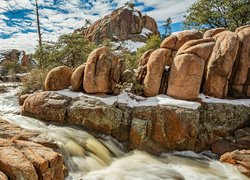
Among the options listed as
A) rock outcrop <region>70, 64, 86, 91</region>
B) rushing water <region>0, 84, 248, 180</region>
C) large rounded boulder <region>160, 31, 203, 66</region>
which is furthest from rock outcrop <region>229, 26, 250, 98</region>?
rock outcrop <region>70, 64, 86, 91</region>

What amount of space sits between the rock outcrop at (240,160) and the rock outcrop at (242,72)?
3831 mm

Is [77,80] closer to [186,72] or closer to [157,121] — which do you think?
[157,121]

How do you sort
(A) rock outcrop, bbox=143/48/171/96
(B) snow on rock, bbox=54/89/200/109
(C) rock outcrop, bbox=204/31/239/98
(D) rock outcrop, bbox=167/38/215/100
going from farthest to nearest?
1. (A) rock outcrop, bbox=143/48/171/96
2. (C) rock outcrop, bbox=204/31/239/98
3. (D) rock outcrop, bbox=167/38/215/100
4. (B) snow on rock, bbox=54/89/200/109

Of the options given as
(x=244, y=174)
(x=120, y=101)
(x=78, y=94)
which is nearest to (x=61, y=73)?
(x=78, y=94)

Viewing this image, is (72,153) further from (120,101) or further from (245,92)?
(245,92)

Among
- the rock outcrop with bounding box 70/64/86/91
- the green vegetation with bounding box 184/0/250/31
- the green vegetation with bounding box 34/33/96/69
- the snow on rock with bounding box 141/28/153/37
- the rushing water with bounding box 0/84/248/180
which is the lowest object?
the rushing water with bounding box 0/84/248/180

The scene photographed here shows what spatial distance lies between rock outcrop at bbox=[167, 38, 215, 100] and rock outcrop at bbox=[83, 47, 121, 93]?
276 centimetres

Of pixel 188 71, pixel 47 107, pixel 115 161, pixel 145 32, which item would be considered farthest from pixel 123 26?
pixel 115 161

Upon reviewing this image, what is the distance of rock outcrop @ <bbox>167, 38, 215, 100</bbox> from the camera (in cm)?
1120

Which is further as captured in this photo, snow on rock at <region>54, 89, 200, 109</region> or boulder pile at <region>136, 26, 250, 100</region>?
boulder pile at <region>136, 26, 250, 100</region>

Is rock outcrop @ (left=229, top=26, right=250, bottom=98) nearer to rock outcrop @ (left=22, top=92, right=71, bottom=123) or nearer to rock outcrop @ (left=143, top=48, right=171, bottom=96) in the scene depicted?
rock outcrop @ (left=143, top=48, right=171, bottom=96)

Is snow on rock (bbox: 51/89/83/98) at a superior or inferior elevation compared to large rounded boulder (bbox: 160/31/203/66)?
inferior

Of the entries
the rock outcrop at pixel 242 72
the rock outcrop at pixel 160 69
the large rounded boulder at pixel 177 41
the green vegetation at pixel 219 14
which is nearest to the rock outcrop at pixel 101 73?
the rock outcrop at pixel 160 69

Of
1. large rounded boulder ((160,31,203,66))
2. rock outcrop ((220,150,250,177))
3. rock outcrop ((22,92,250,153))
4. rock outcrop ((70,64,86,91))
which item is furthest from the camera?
large rounded boulder ((160,31,203,66))
